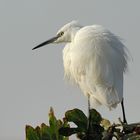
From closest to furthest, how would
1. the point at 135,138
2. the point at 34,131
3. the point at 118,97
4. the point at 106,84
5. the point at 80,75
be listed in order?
the point at 135,138 → the point at 34,131 → the point at 118,97 → the point at 106,84 → the point at 80,75

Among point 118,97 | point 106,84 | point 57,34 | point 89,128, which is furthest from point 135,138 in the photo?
point 57,34

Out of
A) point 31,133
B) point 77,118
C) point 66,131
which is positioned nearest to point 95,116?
point 77,118

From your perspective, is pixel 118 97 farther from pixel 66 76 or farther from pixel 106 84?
pixel 66 76

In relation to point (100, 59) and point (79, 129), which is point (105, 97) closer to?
point (100, 59)

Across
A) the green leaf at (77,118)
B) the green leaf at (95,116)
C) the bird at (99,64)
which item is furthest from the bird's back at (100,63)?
the green leaf at (77,118)

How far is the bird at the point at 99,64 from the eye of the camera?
16.9 ft

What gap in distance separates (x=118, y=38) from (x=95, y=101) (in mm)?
833

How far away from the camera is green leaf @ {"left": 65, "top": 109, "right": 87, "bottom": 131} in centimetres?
345

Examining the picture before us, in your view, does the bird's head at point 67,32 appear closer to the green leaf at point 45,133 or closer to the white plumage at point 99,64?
the white plumage at point 99,64

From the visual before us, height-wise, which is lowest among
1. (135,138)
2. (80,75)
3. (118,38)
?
(135,138)

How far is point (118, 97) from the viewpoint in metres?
4.88

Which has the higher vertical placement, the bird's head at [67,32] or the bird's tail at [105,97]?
the bird's head at [67,32]

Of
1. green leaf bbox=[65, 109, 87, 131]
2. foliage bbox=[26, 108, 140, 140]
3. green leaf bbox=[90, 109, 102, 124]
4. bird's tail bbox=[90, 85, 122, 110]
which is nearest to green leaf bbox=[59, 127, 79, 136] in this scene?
foliage bbox=[26, 108, 140, 140]

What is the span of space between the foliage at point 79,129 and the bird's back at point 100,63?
4.83 feet
